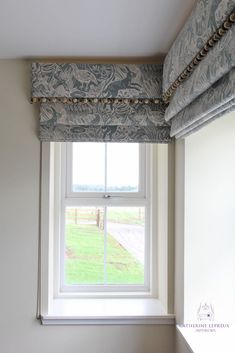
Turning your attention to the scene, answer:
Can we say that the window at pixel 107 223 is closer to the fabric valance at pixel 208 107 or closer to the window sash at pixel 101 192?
the window sash at pixel 101 192

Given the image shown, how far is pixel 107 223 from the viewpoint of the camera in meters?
2.63

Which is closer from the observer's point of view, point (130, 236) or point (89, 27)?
point (89, 27)

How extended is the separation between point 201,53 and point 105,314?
1.55m

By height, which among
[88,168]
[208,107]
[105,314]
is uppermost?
[208,107]

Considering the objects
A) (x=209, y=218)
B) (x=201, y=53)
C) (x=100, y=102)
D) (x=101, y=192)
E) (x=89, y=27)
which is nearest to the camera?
(x=201, y=53)

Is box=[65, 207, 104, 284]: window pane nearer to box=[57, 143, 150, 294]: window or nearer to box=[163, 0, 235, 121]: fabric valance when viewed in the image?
box=[57, 143, 150, 294]: window

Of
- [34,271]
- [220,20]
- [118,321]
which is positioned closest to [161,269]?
[118,321]

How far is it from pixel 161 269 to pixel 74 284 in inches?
23.3

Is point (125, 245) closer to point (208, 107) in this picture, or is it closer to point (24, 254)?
point (24, 254)

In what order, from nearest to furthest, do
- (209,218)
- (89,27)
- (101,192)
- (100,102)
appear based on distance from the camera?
(89,27) < (209,218) < (100,102) < (101,192)

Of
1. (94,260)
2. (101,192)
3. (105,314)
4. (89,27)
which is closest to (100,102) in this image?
(89,27)

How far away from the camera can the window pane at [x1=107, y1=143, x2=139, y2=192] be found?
2635 millimetres

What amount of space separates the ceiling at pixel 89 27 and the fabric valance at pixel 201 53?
115 mm

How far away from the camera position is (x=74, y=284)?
261 centimetres
